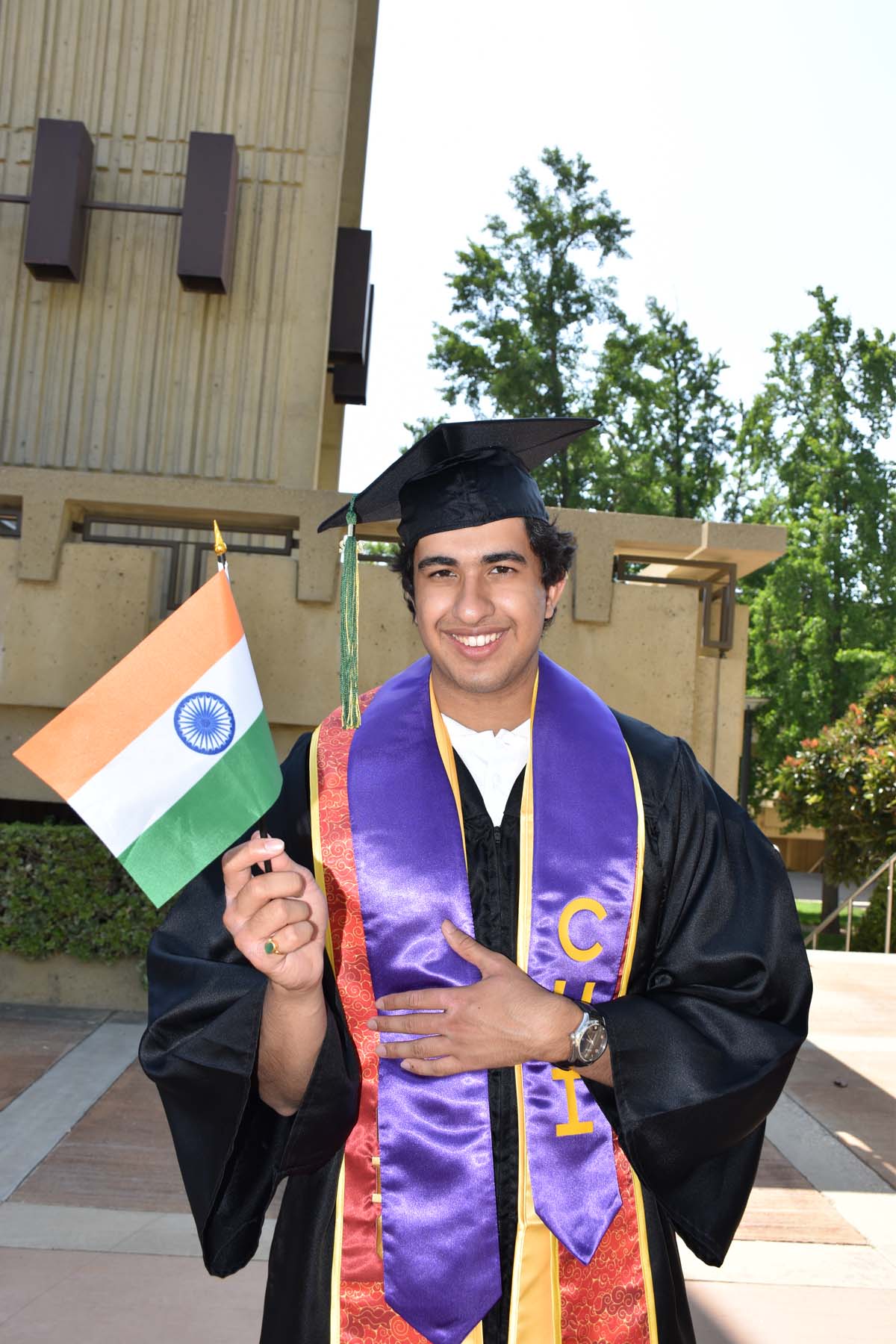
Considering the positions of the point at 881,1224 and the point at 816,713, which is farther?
the point at 816,713

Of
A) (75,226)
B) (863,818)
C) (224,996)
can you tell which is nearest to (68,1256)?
(224,996)

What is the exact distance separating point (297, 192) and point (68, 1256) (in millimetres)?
7066

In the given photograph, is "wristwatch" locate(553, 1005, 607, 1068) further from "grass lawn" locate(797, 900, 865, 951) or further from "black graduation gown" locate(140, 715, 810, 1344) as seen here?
"grass lawn" locate(797, 900, 865, 951)

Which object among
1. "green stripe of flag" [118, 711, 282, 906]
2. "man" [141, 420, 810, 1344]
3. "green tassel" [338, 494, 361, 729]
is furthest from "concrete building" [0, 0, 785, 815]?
"green stripe of flag" [118, 711, 282, 906]

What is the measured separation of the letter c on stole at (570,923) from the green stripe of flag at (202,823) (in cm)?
54

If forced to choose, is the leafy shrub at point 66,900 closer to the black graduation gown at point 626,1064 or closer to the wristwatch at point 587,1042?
the black graduation gown at point 626,1064

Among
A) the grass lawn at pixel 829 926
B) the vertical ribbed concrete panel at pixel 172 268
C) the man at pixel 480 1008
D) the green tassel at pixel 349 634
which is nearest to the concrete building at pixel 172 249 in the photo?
the vertical ribbed concrete panel at pixel 172 268

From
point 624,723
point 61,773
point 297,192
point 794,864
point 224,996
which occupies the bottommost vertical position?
point 794,864

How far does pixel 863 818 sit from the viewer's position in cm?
1465

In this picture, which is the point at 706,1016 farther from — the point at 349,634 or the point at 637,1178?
the point at 349,634

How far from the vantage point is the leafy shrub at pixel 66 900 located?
21.0 ft

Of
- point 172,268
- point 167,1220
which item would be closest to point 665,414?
point 172,268

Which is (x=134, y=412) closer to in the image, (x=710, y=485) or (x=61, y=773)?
(x=61, y=773)

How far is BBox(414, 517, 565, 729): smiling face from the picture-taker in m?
2.05
